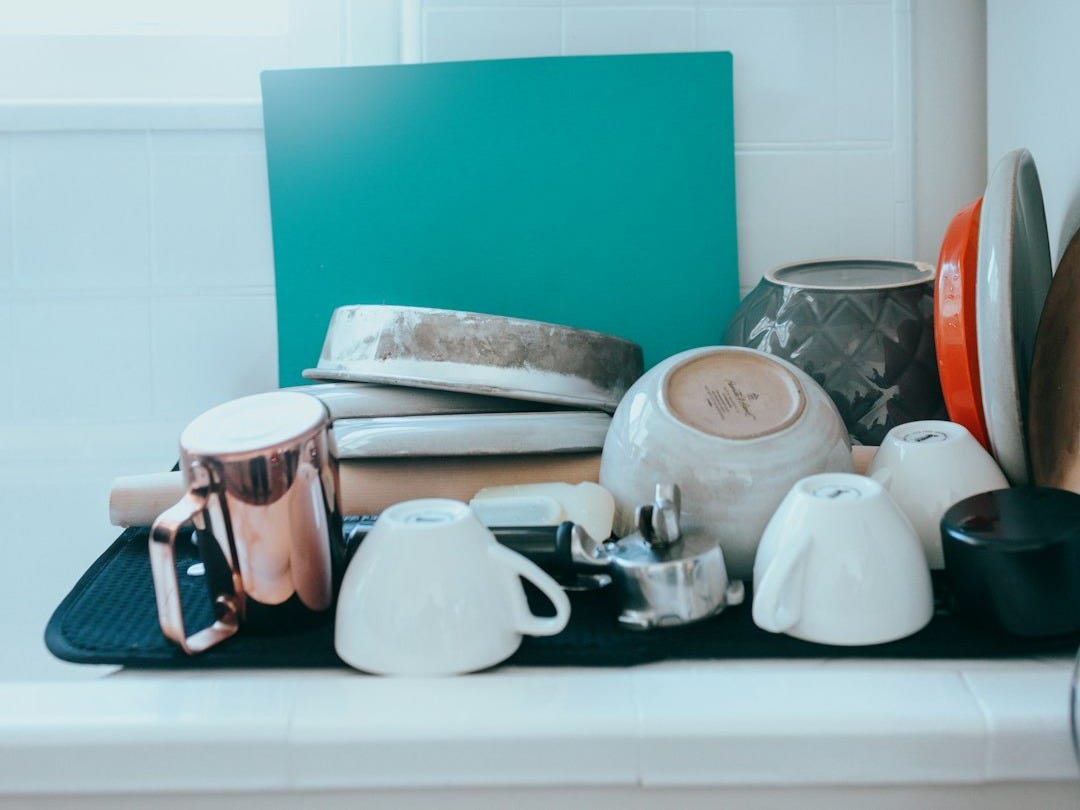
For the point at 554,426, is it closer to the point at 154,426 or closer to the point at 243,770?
the point at 243,770

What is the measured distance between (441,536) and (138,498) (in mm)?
343

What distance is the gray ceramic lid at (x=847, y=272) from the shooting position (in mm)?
987

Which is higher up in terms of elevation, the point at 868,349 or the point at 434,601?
the point at 868,349

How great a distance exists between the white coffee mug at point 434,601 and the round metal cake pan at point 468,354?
0.26m

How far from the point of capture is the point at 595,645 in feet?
2.01

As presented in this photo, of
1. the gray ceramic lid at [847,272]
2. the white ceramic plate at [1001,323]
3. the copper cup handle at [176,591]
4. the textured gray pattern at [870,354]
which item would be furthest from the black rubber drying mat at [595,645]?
the gray ceramic lid at [847,272]

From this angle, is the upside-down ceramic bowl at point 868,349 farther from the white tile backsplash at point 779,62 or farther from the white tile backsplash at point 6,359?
the white tile backsplash at point 6,359

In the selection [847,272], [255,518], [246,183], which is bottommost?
[255,518]

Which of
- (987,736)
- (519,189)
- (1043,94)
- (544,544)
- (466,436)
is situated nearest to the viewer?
(987,736)

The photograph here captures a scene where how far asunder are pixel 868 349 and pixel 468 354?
320 millimetres

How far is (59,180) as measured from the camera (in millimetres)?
1144

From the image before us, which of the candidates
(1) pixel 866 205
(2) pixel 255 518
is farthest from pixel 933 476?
(1) pixel 866 205

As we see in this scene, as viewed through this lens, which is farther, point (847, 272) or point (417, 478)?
point (847, 272)

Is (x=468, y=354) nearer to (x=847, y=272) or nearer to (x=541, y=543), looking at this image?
(x=541, y=543)
